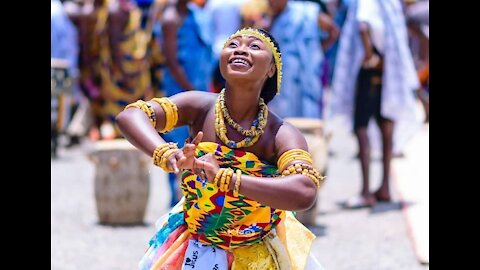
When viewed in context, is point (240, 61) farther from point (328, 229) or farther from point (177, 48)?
point (177, 48)

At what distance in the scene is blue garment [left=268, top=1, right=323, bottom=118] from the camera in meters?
8.20

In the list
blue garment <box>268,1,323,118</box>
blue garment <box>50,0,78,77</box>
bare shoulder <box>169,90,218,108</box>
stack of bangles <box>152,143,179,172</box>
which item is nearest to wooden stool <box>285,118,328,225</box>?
blue garment <box>268,1,323,118</box>

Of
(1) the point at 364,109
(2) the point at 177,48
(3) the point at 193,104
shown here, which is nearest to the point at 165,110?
(3) the point at 193,104

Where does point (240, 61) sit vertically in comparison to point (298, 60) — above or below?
above

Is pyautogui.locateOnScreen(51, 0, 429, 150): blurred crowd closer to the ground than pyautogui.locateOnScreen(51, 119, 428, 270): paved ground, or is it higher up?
higher up

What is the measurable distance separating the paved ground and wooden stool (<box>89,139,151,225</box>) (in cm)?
13

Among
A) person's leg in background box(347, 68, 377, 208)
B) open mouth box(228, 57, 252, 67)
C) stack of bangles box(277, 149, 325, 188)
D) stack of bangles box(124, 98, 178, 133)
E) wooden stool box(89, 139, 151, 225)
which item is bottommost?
wooden stool box(89, 139, 151, 225)

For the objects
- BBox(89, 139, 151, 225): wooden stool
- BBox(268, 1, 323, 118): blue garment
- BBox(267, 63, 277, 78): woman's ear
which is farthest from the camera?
BBox(268, 1, 323, 118): blue garment

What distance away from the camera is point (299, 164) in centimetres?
344

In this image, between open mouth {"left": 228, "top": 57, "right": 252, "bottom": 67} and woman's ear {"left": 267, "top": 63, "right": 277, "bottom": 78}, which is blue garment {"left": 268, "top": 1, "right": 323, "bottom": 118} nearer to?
woman's ear {"left": 267, "top": 63, "right": 277, "bottom": 78}

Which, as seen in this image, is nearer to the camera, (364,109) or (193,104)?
(193,104)

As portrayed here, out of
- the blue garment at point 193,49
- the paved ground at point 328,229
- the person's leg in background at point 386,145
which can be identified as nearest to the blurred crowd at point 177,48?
the blue garment at point 193,49

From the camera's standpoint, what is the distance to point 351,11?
8.58 m

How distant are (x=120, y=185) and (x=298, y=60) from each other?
188cm
